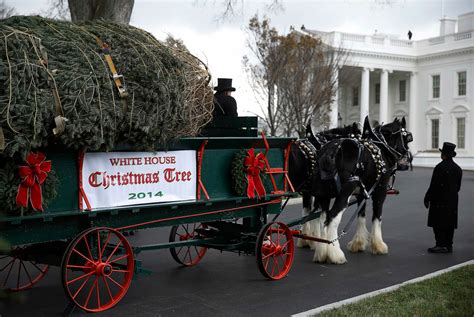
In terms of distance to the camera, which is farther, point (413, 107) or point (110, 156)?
point (413, 107)

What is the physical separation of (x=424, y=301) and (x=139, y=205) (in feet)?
10.9

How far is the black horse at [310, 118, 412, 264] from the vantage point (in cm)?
831

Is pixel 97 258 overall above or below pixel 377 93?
below

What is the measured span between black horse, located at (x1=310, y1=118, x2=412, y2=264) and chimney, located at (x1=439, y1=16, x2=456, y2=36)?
5006 cm

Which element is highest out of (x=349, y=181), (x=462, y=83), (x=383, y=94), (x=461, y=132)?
(x=462, y=83)

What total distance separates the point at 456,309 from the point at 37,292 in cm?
490

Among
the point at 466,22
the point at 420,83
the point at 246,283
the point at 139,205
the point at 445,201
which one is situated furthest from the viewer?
the point at 420,83

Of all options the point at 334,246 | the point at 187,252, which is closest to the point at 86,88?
the point at 187,252

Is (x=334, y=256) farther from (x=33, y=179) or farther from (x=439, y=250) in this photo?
(x=33, y=179)

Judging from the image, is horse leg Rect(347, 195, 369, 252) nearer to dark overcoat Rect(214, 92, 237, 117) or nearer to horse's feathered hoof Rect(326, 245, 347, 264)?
horse's feathered hoof Rect(326, 245, 347, 264)

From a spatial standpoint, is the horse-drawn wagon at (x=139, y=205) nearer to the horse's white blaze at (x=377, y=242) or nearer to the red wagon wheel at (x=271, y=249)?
the red wagon wheel at (x=271, y=249)

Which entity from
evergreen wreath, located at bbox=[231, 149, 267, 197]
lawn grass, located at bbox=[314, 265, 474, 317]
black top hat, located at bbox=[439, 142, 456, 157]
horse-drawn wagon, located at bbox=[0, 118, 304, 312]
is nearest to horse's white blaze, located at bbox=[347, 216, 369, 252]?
black top hat, located at bbox=[439, 142, 456, 157]

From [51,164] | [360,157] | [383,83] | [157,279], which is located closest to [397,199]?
[360,157]

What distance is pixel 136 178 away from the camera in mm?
5785
